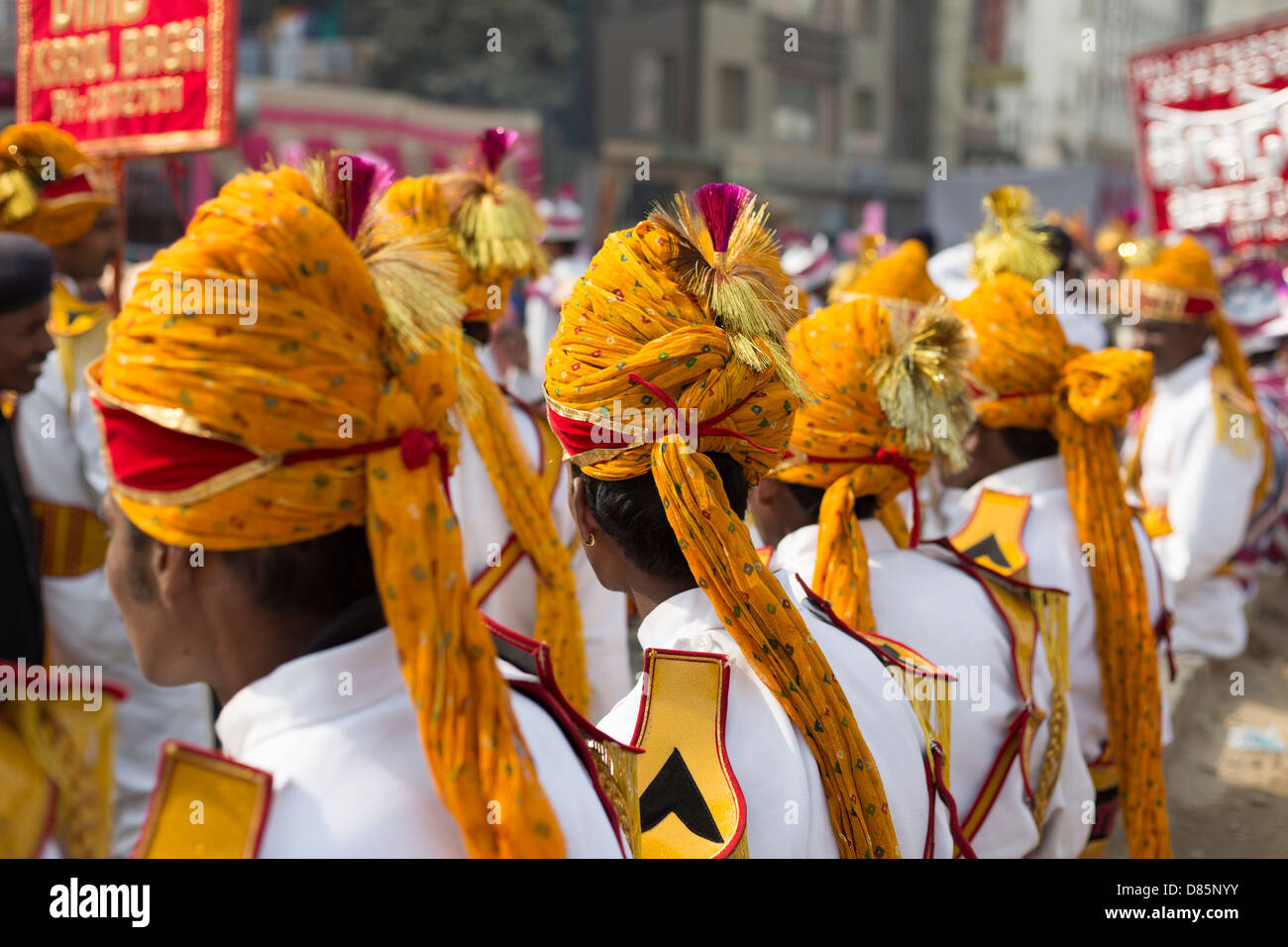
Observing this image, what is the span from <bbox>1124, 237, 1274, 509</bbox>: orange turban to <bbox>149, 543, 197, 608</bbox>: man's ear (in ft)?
16.0

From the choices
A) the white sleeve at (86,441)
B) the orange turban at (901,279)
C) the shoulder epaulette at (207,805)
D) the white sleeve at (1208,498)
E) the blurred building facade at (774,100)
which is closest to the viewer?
the shoulder epaulette at (207,805)

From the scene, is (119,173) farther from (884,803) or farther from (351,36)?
(351,36)

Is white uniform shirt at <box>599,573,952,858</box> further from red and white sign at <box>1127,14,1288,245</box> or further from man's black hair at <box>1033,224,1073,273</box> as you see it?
red and white sign at <box>1127,14,1288,245</box>

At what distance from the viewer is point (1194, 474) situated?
5492 mm

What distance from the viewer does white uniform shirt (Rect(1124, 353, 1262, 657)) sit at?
17.9ft

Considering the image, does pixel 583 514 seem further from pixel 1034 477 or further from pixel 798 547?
pixel 1034 477

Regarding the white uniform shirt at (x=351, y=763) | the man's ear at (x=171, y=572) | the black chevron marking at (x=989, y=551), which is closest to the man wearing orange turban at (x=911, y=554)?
the black chevron marking at (x=989, y=551)

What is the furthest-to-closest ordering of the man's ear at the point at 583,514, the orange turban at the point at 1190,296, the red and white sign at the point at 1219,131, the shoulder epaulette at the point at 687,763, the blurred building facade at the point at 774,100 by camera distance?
the blurred building facade at the point at 774,100 < the red and white sign at the point at 1219,131 < the orange turban at the point at 1190,296 < the man's ear at the point at 583,514 < the shoulder epaulette at the point at 687,763

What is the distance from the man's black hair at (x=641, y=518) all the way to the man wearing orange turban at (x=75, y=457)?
2284mm

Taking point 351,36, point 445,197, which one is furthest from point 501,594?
point 351,36

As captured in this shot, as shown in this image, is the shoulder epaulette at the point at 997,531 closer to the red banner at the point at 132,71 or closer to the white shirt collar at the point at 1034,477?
the white shirt collar at the point at 1034,477

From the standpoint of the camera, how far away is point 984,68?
35.5 meters

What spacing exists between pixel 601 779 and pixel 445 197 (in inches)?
90.8

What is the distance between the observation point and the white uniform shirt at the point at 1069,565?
3.03 metres
